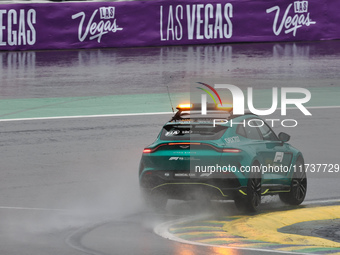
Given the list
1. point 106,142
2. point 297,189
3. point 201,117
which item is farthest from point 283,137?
point 106,142

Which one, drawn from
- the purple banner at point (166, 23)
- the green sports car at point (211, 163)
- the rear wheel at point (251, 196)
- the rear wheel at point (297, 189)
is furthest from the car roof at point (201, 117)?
the purple banner at point (166, 23)

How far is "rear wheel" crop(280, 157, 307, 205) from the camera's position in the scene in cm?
1444

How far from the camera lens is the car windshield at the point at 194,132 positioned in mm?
13422

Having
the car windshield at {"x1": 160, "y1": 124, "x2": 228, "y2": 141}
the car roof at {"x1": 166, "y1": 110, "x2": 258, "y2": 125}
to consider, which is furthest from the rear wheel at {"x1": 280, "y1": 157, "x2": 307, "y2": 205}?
the car windshield at {"x1": 160, "y1": 124, "x2": 228, "y2": 141}

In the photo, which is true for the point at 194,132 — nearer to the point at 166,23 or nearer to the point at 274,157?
the point at 274,157

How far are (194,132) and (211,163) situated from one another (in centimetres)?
61

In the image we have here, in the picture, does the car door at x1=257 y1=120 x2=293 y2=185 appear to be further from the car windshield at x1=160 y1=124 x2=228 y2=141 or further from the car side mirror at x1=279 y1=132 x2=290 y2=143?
the car windshield at x1=160 y1=124 x2=228 y2=141

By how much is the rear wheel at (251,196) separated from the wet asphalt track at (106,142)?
38cm

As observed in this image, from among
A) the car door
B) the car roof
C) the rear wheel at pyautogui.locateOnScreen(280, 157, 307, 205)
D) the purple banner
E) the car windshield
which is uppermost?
the purple banner

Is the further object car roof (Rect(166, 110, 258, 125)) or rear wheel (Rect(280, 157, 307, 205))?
rear wheel (Rect(280, 157, 307, 205))

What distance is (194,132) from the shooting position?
13516 mm

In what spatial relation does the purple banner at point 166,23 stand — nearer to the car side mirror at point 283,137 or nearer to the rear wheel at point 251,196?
the car side mirror at point 283,137

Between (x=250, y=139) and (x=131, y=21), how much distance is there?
19264 mm

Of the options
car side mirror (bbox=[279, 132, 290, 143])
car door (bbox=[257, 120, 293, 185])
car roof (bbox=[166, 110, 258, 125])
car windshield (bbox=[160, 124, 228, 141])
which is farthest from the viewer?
→ car side mirror (bbox=[279, 132, 290, 143])
